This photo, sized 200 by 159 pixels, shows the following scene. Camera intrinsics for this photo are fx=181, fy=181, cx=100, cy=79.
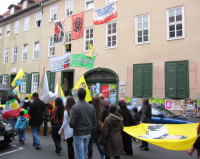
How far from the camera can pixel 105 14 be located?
14680mm

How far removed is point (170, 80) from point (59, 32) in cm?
1149

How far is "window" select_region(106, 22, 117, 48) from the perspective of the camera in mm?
14219

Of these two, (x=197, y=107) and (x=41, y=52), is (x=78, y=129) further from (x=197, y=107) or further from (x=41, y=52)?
(x=41, y=52)

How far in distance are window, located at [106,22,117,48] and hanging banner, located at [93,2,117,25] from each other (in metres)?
0.50

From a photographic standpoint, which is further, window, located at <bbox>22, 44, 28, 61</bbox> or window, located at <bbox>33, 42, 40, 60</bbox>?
window, located at <bbox>22, 44, 28, 61</bbox>

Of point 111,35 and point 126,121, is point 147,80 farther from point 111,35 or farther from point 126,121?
point 126,121

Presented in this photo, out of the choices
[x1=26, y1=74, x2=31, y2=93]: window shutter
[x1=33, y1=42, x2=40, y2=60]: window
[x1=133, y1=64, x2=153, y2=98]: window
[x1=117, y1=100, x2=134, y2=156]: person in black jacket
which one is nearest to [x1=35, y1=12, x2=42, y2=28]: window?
[x1=33, y1=42, x2=40, y2=60]: window

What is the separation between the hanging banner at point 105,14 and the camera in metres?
14.2

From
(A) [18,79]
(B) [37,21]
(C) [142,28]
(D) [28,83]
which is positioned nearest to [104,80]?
(C) [142,28]

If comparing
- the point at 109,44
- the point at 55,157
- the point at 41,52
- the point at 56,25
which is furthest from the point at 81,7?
the point at 55,157

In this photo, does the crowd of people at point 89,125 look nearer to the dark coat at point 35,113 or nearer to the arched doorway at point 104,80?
the dark coat at point 35,113

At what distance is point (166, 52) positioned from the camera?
11.7 meters

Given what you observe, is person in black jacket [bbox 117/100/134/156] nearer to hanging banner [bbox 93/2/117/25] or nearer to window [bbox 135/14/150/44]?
window [bbox 135/14/150/44]

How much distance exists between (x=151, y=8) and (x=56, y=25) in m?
9.62
